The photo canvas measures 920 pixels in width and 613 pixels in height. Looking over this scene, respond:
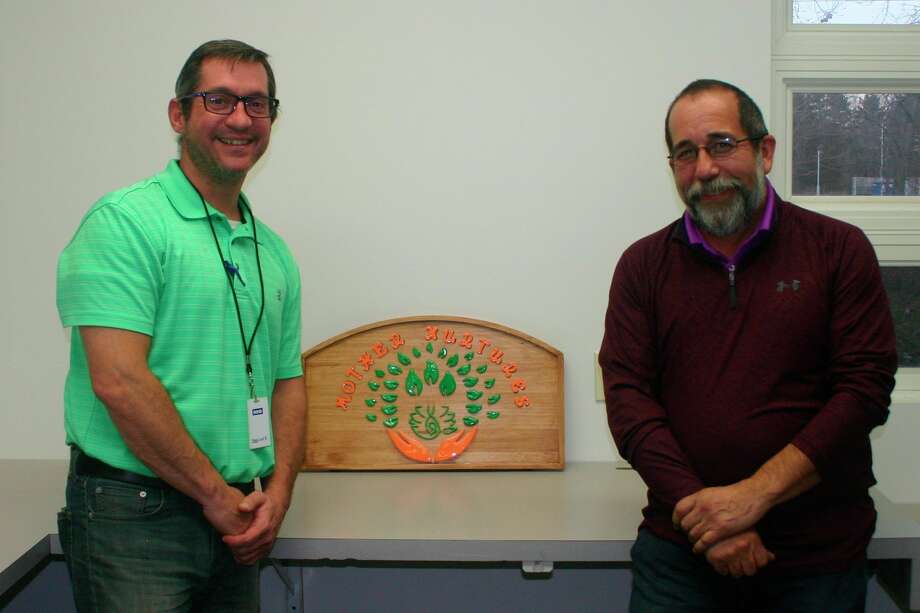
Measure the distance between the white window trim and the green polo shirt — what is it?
4.99 feet

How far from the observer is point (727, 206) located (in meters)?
1.59

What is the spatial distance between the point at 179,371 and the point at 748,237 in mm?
1014

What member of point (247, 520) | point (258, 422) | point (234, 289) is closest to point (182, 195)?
point (234, 289)

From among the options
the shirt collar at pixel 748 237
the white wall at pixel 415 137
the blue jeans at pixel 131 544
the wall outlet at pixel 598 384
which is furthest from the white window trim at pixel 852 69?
the blue jeans at pixel 131 544

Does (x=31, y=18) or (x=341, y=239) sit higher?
(x=31, y=18)

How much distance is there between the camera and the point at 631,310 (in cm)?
164

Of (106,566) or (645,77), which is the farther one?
(645,77)

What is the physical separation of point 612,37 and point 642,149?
29cm

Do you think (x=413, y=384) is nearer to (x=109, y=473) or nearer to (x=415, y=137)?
(x=415, y=137)

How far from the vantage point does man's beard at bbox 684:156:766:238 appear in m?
1.59

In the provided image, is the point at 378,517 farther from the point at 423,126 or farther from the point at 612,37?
the point at 612,37

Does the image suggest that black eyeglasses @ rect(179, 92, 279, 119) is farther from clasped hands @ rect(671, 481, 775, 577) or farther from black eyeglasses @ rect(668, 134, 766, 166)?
clasped hands @ rect(671, 481, 775, 577)

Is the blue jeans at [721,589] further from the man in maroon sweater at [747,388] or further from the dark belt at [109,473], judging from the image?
the dark belt at [109,473]

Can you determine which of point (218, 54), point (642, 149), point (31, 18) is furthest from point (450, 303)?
point (31, 18)
